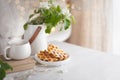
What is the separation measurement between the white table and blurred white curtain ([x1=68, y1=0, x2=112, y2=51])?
32.5 inches

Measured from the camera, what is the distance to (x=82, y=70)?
3.80 ft

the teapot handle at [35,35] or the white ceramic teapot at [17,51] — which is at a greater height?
the teapot handle at [35,35]

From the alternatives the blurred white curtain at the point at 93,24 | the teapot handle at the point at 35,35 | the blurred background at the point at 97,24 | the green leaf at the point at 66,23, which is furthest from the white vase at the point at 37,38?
the blurred white curtain at the point at 93,24

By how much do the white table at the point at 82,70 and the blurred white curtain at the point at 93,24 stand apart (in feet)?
2.71

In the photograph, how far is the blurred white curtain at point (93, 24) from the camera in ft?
7.09

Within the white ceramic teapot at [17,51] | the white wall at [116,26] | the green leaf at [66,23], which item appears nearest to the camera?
the white ceramic teapot at [17,51]

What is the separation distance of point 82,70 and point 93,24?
1146 millimetres

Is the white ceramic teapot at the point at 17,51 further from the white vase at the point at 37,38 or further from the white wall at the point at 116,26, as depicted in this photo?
the white wall at the point at 116,26

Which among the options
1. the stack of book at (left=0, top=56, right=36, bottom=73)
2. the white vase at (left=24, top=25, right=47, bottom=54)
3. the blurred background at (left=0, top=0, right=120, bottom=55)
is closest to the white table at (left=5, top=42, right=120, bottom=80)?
the stack of book at (left=0, top=56, right=36, bottom=73)

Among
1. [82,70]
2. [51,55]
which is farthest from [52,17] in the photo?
[82,70]

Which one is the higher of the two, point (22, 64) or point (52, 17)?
point (52, 17)

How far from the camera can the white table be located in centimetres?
108

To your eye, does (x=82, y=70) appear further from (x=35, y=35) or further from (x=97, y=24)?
(x=97, y=24)

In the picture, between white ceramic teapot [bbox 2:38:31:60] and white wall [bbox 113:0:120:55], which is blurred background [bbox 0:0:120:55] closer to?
white wall [bbox 113:0:120:55]
